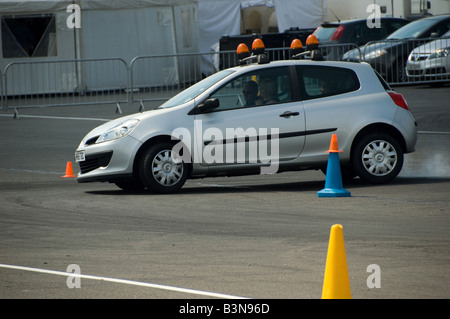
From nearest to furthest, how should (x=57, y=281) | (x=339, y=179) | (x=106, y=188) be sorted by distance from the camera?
(x=57, y=281) → (x=339, y=179) → (x=106, y=188)

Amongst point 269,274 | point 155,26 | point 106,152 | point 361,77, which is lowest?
point 269,274

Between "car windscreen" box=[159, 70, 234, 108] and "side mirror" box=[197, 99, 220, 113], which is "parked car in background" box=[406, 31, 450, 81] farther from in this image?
"side mirror" box=[197, 99, 220, 113]

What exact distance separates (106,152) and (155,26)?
17.3 meters

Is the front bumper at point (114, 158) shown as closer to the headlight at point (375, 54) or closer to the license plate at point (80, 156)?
the license plate at point (80, 156)

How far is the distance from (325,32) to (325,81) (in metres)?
15.7

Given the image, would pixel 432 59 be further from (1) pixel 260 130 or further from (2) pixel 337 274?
(2) pixel 337 274

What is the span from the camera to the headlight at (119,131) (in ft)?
35.8

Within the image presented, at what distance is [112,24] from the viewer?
27.3 m

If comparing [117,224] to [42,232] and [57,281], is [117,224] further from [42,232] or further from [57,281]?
[57,281]

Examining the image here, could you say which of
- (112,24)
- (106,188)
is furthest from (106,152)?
(112,24)

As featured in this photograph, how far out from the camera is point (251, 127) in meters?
10.9

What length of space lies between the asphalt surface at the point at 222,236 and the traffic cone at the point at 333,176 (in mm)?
144

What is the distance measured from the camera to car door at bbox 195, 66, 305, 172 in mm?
10906

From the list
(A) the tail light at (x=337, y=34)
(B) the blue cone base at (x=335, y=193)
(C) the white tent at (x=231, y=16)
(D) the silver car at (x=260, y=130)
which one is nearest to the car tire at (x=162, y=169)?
(D) the silver car at (x=260, y=130)
